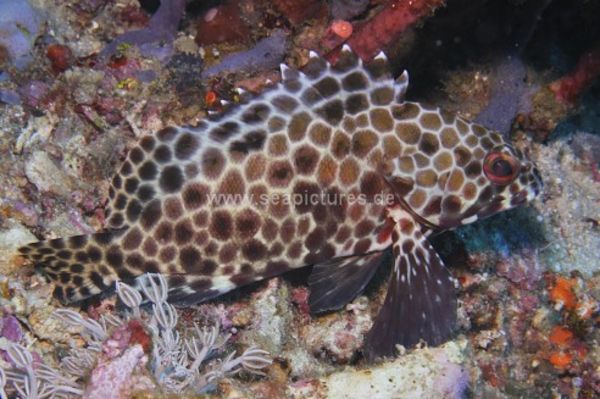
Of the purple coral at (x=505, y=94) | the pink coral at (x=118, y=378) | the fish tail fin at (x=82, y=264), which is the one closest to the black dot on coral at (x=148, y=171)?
the fish tail fin at (x=82, y=264)

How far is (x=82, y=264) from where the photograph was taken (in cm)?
444

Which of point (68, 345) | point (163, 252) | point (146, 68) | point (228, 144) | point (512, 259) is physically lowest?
point (512, 259)

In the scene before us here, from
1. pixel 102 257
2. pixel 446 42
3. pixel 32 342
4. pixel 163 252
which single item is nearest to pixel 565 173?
pixel 446 42

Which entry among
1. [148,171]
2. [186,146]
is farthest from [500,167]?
[148,171]

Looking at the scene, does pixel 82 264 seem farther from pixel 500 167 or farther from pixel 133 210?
pixel 500 167

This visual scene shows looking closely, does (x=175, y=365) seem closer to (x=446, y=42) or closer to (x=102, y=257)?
(x=102, y=257)

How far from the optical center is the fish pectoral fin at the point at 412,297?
172 inches

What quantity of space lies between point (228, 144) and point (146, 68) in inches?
69.6

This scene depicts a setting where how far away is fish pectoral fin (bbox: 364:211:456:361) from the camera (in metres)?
4.38

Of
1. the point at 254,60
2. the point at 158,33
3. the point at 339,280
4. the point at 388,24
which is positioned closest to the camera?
the point at 339,280

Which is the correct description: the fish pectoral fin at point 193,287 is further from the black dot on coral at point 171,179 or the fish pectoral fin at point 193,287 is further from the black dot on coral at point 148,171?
the black dot on coral at point 148,171

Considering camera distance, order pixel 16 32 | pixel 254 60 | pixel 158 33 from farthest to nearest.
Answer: pixel 158 33 → pixel 16 32 → pixel 254 60

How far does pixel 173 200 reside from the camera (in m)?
4.44

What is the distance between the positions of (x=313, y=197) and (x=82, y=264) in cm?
199
